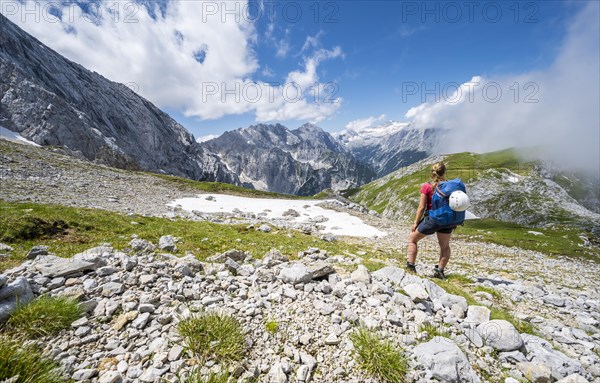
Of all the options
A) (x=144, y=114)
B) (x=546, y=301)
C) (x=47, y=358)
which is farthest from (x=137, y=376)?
(x=144, y=114)

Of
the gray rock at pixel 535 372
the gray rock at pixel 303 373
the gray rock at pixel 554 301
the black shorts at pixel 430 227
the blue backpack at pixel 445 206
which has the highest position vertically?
the blue backpack at pixel 445 206

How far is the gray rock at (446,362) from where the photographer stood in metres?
4.55

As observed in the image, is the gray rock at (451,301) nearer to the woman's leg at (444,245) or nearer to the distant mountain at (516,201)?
the woman's leg at (444,245)

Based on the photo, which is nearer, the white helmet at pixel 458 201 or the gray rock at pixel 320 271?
the gray rock at pixel 320 271

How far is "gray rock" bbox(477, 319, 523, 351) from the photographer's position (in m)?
5.60

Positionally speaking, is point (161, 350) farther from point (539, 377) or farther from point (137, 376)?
point (539, 377)

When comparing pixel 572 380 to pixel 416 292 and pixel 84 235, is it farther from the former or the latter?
pixel 84 235

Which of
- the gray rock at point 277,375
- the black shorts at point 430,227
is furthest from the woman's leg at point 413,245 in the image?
the gray rock at point 277,375

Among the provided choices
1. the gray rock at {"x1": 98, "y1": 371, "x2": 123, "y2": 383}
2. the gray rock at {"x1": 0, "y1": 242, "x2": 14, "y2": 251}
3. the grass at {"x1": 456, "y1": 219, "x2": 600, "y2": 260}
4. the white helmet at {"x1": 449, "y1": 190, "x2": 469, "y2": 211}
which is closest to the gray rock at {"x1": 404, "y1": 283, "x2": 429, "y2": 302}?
the white helmet at {"x1": 449, "y1": 190, "x2": 469, "y2": 211}

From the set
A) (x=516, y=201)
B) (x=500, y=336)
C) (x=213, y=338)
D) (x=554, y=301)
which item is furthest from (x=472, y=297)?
(x=516, y=201)

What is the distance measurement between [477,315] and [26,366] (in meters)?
9.20

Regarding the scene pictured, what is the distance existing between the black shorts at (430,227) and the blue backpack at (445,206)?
0.62 ft

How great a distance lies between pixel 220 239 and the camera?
1458 cm

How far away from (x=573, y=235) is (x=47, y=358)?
115 m
